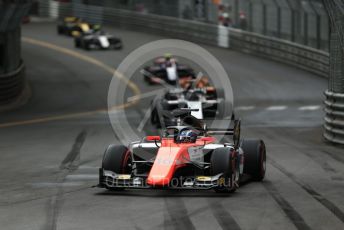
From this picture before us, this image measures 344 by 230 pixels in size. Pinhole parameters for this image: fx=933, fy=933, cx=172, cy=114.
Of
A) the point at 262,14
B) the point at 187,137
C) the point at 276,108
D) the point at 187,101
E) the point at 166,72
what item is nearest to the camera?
the point at 187,137

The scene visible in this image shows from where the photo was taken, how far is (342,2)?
19.6 meters

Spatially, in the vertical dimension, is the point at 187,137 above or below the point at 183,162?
above

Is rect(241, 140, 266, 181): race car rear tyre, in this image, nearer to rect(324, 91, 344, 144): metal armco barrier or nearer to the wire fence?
rect(324, 91, 344, 144): metal armco barrier

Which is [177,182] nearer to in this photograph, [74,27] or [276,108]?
[276,108]

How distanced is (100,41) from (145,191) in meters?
40.0

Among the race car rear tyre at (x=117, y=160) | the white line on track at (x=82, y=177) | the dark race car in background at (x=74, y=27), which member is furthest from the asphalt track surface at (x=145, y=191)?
the dark race car in background at (x=74, y=27)

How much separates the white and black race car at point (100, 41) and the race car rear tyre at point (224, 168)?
40055 mm

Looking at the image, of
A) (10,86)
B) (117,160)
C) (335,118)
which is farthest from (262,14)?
(117,160)

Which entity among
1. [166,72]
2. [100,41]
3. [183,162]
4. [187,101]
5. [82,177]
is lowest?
[100,41]

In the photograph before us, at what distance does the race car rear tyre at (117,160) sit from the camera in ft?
49.2

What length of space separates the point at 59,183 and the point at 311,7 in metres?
29.2

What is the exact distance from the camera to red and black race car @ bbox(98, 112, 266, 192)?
14.4 meters

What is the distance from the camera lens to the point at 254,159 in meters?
16.2

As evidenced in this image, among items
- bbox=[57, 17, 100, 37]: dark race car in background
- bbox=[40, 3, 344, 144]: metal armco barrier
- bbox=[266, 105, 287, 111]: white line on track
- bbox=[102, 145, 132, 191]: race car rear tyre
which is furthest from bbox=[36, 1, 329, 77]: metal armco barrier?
bbox=[102, 145, 132, 191]: race car rear tyre
